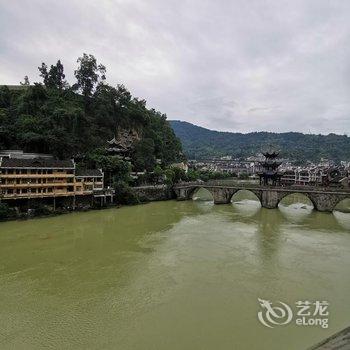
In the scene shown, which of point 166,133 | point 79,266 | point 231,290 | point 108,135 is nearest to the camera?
point 231,290

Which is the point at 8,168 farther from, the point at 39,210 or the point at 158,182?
the point at 158,182

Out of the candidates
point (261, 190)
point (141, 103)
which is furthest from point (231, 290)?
point (141, 103)

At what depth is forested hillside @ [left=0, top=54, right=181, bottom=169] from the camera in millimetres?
36531

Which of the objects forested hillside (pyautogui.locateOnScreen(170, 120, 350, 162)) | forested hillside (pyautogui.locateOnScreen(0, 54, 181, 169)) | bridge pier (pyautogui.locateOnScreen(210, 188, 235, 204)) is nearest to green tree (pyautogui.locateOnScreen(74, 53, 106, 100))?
forested hillside (pyautogui.locateOnScreen(0, 54, 181, 169))

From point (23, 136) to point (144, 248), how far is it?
21.6 metres

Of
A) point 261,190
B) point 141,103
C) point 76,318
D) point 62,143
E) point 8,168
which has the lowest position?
point 76,318

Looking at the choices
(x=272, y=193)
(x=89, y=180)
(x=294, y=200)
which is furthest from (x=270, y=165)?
(x=89, y=180)

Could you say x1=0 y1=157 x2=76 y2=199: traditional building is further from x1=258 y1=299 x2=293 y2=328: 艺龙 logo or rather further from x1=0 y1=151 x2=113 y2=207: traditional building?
x1=258 y1=299 x2=293 y2=328: 艺龙 logo

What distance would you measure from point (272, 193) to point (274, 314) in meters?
25.9

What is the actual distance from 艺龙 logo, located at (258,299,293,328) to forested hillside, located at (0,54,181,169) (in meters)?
28.2

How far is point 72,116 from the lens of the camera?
39469 millimetres

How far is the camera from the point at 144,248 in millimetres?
20656

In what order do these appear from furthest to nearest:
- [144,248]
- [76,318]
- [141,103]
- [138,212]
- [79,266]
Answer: [141,103]
[138,212]
[144,248]
[79,266]
[76,318]

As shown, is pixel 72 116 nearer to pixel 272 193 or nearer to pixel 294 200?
pixel 272 193
